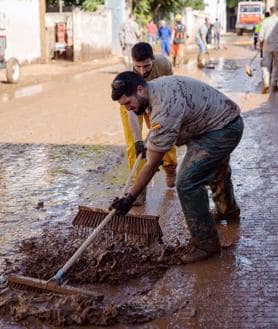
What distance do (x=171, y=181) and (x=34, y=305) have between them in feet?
9.66

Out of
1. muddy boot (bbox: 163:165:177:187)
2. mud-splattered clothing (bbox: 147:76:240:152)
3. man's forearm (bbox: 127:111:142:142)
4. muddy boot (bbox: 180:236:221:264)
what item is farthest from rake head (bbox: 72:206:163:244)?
muddy boot (bbox: 163:165:177:187)

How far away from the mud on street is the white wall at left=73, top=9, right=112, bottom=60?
17.0 metres

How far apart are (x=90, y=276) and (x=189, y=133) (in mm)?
1216

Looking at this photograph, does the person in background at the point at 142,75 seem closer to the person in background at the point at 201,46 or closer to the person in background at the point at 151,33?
the person in background at the point at 201,46

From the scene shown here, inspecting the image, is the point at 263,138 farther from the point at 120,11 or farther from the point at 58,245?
the point at 120,11

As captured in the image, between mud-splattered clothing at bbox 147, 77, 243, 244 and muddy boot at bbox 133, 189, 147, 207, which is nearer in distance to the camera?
mud-splattered clothing at bbox 147, 77, 243, 244

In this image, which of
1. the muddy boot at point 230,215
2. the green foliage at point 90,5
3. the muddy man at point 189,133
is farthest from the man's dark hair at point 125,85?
the green foliage at point 90,5

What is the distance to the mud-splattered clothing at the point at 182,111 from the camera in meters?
4.16

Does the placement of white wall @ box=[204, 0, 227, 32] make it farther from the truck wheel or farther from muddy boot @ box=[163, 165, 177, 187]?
muddy boot @ box=[163, 165, 177, 187]

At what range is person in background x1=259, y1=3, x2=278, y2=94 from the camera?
46.7 feet

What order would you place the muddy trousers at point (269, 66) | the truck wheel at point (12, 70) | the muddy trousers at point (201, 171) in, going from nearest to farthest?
1. the muddy trousers at point (201, 171)
2. the muddy trousers at point (269, 66)
3. the truck wheel at point (12, 70)

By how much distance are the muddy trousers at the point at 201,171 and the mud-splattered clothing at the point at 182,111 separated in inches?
2.8

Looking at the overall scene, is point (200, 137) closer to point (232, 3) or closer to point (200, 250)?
point (200, 250)

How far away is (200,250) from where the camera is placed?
15.7ft
